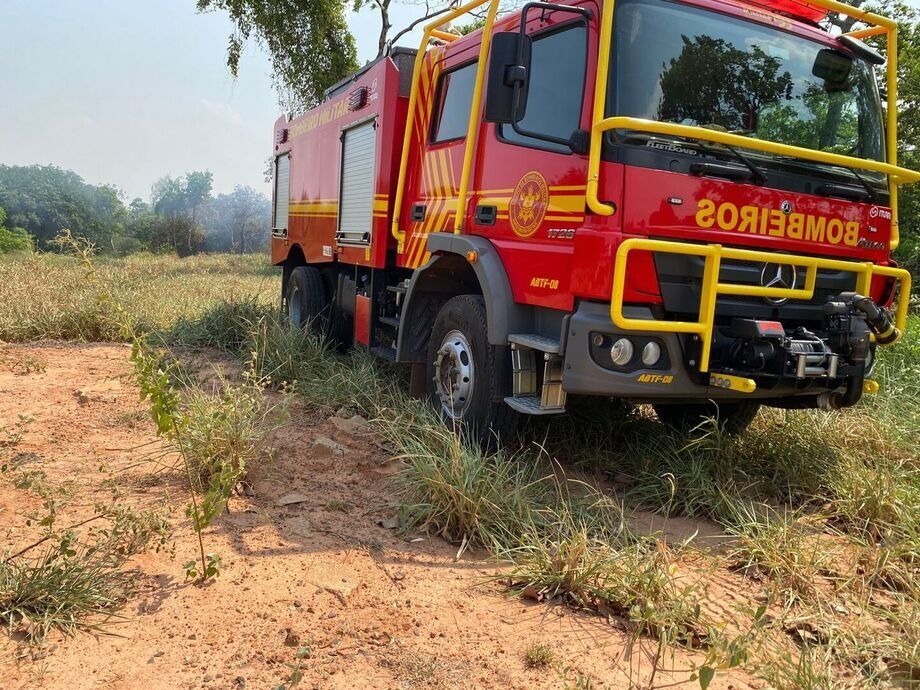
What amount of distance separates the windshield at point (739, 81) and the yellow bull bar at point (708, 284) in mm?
580

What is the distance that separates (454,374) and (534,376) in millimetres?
799

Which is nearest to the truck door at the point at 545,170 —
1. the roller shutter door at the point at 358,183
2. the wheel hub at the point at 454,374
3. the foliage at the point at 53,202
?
the wheel hub at the point at 454,374

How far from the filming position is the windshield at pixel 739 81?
Answer: 3520 millimetres

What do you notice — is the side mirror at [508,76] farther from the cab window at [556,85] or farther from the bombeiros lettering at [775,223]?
the bombeiros lettering at [775,223]

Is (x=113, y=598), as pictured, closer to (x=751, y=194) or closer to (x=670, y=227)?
→ (x=670, y=227)

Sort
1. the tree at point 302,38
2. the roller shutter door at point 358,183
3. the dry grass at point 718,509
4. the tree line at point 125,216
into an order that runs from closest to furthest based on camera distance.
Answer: the dry grass at point 718,509 < the roller shutter door at point 358,183 < the tree at point 302,38 < the tree line at point 125,216

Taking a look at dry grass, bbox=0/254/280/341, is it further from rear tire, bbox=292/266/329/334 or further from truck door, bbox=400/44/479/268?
truck door, bbox=400/44/479/268

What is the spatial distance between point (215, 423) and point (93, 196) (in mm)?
72822

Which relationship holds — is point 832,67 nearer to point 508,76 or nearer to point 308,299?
point 508,76

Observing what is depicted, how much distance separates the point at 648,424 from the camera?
498 cm

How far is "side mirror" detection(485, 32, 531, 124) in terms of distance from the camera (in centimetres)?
361

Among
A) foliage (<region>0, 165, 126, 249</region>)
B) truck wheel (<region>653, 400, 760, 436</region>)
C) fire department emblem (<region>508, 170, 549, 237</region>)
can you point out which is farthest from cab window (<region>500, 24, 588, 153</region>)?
foliage (<region>0, 165, 126, 249</region>)

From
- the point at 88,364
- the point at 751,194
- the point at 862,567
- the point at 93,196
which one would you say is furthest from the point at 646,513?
the point at 93,196

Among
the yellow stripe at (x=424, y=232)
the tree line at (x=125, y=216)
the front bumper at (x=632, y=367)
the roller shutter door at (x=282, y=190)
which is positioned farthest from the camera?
the tree line at (x=125, y=216)
